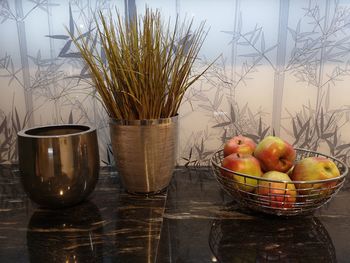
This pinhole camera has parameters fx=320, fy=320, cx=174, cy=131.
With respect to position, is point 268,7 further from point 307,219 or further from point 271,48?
point 307,219

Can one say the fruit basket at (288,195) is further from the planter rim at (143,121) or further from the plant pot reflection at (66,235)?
the plant pot reflection at (66,235)

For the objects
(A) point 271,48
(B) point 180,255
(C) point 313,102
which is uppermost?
(A) point 271,48

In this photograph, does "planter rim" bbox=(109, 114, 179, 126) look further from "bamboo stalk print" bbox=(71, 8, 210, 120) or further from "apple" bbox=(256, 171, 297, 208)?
"apple" bbox=(256, 171, 297, 208)

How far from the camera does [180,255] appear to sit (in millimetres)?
558

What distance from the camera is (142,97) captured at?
701 millimetres

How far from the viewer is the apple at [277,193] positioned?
0.63 m

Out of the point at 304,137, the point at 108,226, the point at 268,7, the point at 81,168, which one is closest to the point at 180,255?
the point at 108,226

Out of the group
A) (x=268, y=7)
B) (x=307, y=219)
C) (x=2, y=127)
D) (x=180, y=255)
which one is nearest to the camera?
(x=180, y=255)

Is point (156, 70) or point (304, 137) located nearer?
point (156, 70)

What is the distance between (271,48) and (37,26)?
0.66 m

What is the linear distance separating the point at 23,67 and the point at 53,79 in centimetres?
9

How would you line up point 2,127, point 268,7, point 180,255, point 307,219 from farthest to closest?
point 2,127 < point 268,7 < point 307,219 < point 180,255

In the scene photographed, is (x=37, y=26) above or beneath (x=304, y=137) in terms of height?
above

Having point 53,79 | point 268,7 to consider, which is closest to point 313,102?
point 268,7
